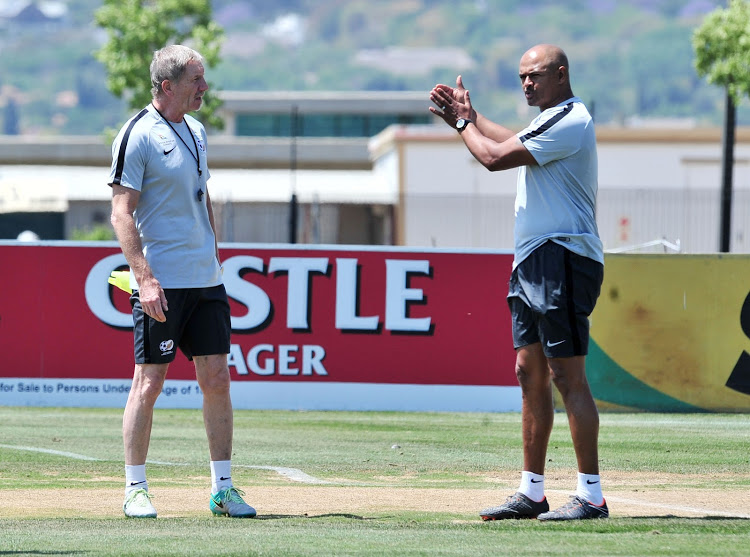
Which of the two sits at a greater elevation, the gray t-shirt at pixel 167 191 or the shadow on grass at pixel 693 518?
the gray t-shirt at pixel 167 191

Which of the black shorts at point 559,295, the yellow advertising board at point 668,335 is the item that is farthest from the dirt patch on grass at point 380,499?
the yellow advertising board at point 668,335

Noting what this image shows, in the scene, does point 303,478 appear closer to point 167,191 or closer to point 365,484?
point 365,484

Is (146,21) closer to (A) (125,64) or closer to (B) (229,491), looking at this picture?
(A) (125,64)

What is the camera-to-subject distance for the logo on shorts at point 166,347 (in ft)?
19.5

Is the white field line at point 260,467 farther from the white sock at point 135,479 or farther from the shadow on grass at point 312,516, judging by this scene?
the white sock at point 135,479

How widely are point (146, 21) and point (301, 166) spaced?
2523cm

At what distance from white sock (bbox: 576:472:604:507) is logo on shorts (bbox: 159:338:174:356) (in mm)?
1930

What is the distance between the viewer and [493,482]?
7.27 m

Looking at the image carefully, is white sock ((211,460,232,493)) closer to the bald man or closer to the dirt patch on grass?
the dirt patch on grass

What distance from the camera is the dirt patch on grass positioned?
608 cm

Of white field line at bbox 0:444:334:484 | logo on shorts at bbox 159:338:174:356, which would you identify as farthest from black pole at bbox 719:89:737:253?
logo on shorts at bbox 159:338:174:356

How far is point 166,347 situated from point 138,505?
72 centimetres

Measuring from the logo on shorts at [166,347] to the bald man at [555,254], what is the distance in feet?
5.14

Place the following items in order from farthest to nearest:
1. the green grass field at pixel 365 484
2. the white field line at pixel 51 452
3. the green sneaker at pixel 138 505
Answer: the white field line at pixel 51 452, the green sneaker at pixel 138 505, the green grass field at pixel 365 484
